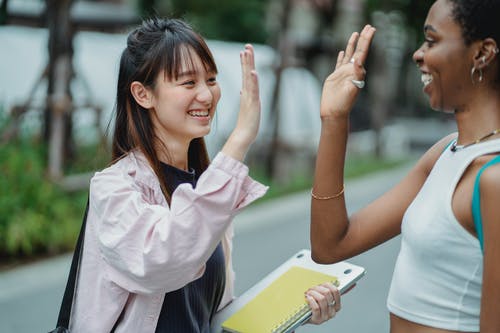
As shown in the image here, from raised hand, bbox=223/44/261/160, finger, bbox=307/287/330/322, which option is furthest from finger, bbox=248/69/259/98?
finger, bbox=307/287/330/322

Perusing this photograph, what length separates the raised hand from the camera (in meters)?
1.49

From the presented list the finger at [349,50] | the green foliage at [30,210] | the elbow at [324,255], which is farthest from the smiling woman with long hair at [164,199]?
the green foliage at [30,210]

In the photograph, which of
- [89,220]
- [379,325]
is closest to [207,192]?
[89,220]

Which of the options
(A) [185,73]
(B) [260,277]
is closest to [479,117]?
(A) [185,73]

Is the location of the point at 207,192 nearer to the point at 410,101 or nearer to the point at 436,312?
the point at 436,312

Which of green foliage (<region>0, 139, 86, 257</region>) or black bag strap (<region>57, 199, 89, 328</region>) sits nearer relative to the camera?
black bag strap (<region>57, 199, 89, 328</region>)

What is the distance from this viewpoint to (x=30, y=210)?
618 centimetres

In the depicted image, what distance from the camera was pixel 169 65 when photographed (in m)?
1.67

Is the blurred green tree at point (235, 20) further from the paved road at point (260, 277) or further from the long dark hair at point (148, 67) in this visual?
the long dark hair at point (148, 67)

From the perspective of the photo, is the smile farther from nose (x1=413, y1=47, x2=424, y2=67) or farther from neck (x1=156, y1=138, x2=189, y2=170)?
neck (x1=156, y1=138, x2=189, y2=170)

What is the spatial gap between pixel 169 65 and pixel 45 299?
4008mm

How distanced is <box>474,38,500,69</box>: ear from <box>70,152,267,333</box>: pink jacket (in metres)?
0.54

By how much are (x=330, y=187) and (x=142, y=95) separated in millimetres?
560

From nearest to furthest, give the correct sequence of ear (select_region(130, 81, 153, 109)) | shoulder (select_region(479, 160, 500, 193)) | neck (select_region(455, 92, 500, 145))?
shoulder (select_region(479, 160, 500, 193))
neck (select_region(455, 92, 500, 145))
ear (select_region(130, 81, 153, 109))
